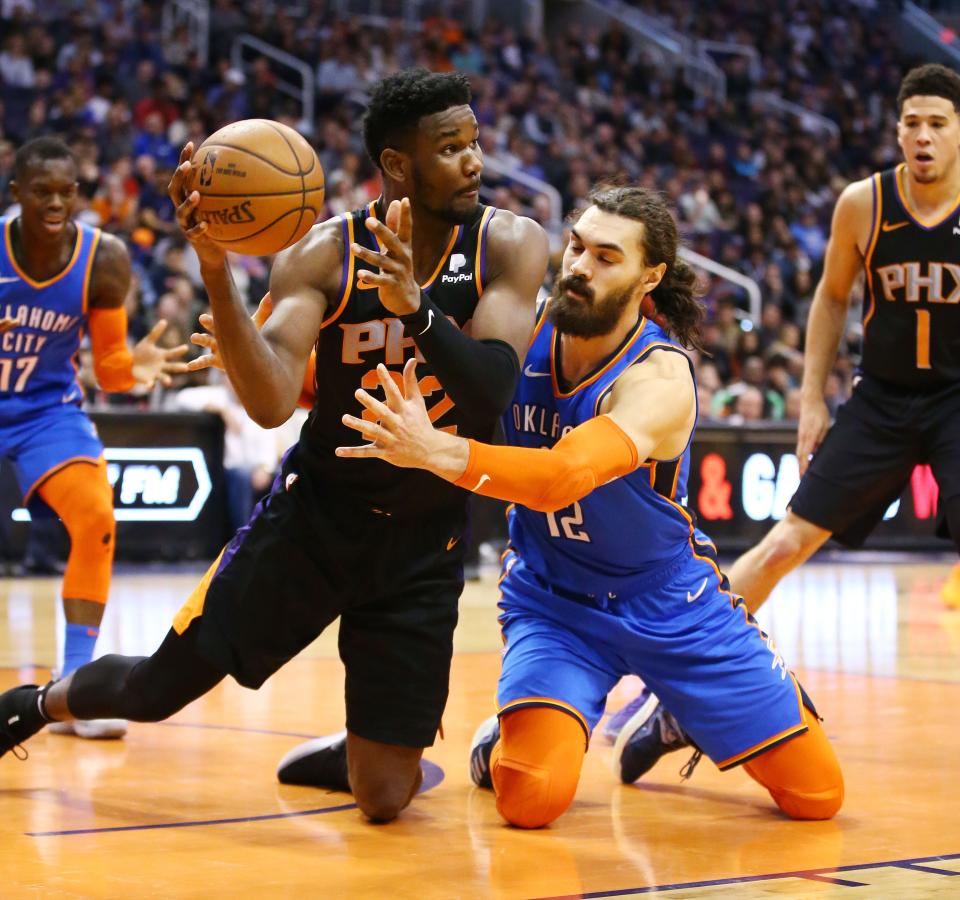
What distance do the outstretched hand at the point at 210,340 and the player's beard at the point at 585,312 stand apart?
31.2 inches

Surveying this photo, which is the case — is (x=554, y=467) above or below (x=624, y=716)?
above

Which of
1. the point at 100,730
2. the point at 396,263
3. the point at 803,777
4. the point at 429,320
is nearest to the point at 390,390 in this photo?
the point at 429,320

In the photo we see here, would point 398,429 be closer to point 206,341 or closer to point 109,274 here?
point 206,341

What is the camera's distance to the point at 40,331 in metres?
5.92

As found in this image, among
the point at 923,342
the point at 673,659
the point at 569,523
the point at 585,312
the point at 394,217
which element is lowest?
the point at 673,659

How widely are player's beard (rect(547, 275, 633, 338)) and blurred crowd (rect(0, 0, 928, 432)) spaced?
7.64m

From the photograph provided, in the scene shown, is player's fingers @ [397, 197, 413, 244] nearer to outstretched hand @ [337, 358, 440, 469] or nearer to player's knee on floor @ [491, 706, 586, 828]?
outstretched hand @ [337, 358, 440, 469]

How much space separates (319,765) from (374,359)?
1.26m

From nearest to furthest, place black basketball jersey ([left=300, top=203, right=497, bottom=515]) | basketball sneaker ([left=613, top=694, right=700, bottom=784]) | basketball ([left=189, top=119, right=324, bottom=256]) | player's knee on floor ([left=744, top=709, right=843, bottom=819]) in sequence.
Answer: basketball ([left=189, top=119, right=324, bottom=256]) < black basketball jersey ([left=300, top=203, right=497, bottom=515]) < player's knee on floor ([left=744, top=709, right=843, bottom=819]) < basketball sneaker ([left=613, top=694, right=700, bottom=784])

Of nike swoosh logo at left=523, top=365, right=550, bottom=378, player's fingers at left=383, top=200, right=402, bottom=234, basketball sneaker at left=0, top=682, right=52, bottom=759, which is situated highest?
player's fingers at left=383, top=200, right=402, bottom=234

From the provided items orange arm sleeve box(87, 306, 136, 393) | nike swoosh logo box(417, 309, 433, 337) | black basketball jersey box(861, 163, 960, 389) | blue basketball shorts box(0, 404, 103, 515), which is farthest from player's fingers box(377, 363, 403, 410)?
orange arm sleeve box(87, 306, 136, 393)

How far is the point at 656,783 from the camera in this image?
4.88m

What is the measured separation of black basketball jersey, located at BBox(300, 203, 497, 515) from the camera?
4.14 meters

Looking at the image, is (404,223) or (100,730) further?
(100,730)
